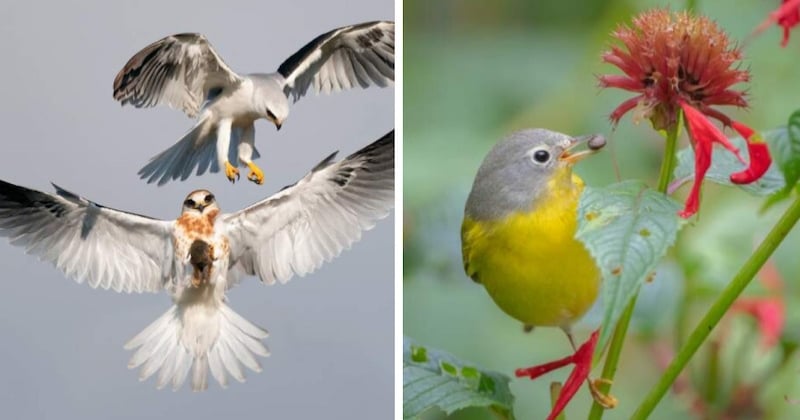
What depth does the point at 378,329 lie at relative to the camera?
1514 millimetres

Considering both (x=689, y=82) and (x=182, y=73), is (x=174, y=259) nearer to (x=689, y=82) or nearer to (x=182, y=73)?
(x=182, y=73)

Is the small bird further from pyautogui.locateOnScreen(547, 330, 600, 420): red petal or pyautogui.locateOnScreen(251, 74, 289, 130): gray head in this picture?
pyautogui.locateOnScreen(251, 74, 289, 130): gray head

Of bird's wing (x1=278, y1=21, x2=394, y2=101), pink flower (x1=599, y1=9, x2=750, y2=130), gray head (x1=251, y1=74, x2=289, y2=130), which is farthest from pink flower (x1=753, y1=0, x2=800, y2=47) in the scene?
gray head (x1=251, y1=74, x2=289, y2=130)

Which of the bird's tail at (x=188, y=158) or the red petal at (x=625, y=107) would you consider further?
the bird's tail at (x=188, y=158)

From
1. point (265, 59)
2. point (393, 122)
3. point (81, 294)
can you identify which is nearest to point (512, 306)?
point (393, 122)

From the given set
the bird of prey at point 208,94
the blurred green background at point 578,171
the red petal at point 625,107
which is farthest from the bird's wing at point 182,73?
the red petal at point 625,107

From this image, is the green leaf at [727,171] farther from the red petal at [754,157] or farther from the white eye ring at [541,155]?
the white eye ring at [541,155]

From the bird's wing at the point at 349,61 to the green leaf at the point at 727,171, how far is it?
52cm

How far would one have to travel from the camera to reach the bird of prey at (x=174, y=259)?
145cm

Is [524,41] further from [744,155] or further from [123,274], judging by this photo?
[123,274]

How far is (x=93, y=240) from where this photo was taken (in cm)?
147

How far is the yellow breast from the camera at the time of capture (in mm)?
1223

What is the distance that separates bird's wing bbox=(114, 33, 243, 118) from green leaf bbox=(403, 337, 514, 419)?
48 cm

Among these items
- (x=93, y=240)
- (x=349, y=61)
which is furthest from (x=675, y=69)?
(x=93, y=240)
